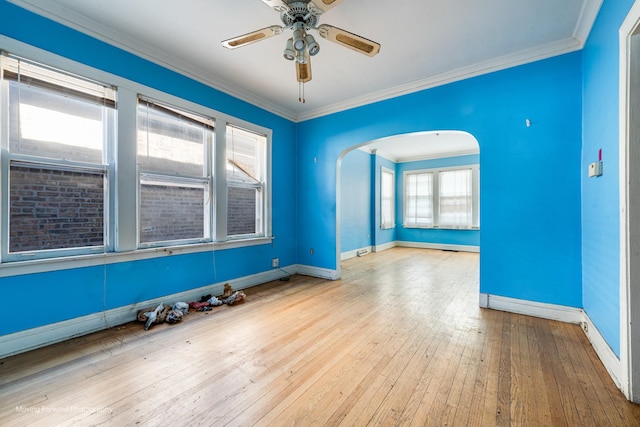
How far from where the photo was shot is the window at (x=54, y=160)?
2.16 meters

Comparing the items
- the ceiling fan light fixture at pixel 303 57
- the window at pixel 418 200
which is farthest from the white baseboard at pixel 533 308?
the window at pixel 418 200

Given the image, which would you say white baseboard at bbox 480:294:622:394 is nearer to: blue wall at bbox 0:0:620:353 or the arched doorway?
blue wall at bbox 0:0:620:353

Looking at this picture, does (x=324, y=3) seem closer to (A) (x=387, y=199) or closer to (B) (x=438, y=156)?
(A) (x=387, y=199)

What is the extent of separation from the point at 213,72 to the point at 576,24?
12.6 ft

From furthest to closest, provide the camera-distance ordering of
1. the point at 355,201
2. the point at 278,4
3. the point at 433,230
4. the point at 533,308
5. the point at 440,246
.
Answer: the point at 433,230 → the point at 440,246 → the point at 355,201 → the point at 533,308 → the point at 278,4

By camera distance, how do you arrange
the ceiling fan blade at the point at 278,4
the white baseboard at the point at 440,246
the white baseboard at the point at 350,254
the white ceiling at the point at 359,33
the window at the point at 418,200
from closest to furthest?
the ceiling fan blade at the point at 278,4
the white ceiling at the point at 359,33
the white baseboard at the point at 350,254
the white baseboard at the point at 440,246
the window at the point at 418,200

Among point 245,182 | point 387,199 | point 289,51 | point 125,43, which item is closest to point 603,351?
point 289,51

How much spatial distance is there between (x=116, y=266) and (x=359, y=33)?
3.35 meters

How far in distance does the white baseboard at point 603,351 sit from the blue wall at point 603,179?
0.18 ft

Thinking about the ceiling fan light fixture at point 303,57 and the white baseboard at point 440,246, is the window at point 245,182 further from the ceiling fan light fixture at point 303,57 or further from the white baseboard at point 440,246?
the white baseboard at point 440,246

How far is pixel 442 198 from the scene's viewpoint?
786 centimetres

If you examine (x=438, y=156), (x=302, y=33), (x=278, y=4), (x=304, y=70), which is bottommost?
(x=304, y=70)

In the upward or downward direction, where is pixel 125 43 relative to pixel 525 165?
upward

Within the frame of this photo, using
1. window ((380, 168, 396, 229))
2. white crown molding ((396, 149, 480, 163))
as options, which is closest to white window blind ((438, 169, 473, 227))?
white crown molding ((396, 149, 480, 163))
